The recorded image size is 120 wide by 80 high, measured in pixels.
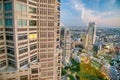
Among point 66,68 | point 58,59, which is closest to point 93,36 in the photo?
point 66,68

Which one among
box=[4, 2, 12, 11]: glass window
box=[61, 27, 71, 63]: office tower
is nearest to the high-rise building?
box=[4, 2, 12, 11]: glass window

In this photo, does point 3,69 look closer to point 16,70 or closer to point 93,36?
point 16,70

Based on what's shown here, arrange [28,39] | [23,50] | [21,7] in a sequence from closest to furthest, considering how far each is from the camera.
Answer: [21,7] < [23,50] < [28,39]

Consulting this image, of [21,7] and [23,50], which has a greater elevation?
[21,7]

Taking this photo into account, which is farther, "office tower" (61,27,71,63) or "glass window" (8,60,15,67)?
"office tower" (61,27,71,63)

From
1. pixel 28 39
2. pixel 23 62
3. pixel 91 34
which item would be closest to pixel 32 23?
pixel 28 39

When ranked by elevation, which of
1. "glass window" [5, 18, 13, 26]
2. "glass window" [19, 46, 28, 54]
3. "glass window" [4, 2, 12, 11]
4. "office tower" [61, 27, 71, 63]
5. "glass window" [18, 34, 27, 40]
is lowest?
"office tower" [61, 27, 71, 63]

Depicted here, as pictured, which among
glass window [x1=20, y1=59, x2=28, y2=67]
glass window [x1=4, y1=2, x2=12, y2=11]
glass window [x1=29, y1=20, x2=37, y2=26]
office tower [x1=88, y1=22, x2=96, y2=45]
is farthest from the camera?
office tower [x1=88, y1=22, x2=96, y2=45]

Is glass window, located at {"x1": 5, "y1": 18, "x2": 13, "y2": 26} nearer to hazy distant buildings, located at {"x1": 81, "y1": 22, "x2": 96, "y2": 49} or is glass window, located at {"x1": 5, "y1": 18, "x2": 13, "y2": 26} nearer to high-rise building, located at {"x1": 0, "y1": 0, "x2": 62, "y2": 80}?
high-rise building, located at {"x1": 0, "y1": 0, "x2": 62, "y2": 80}

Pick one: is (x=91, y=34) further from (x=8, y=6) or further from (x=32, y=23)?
(x=8, y=6)
